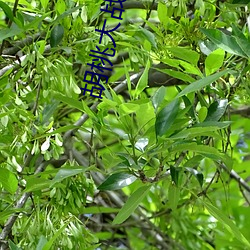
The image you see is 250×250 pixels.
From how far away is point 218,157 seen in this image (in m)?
0.84

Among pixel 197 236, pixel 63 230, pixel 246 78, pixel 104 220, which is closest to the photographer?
pixel 63 230

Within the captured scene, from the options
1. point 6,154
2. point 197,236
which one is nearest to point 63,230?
point 6,154

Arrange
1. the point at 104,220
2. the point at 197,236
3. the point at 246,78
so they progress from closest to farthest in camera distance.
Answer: the point at 246,78 → the point at 197,236 → the point at 104,220

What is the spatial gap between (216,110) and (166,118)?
0.12 meters

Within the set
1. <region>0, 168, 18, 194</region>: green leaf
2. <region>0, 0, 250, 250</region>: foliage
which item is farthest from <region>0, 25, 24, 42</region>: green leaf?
<region>0, 168, 18, 194</region>: green leaf

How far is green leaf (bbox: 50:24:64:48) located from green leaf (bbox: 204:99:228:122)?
22cm

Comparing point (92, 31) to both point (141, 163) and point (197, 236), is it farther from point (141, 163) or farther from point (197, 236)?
point (197, 236)

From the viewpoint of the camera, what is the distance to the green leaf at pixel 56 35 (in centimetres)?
90

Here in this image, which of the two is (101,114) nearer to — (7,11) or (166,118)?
(166,118)

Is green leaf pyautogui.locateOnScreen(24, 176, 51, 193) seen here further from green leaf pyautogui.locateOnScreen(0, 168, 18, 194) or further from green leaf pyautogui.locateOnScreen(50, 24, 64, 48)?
green leaf pyautogui.locateOnScreen(50, 24, 64, 48)

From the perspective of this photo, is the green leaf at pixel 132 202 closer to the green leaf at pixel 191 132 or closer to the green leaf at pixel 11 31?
the green leaf at pixel 191 132

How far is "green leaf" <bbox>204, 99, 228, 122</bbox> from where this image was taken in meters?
0.90

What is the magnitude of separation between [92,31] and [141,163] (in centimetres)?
19

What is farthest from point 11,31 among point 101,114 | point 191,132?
point 191,132
